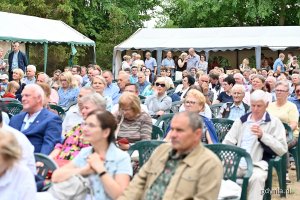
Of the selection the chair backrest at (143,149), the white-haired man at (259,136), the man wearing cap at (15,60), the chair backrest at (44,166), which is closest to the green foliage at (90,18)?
the man wearing cap at (15,60)

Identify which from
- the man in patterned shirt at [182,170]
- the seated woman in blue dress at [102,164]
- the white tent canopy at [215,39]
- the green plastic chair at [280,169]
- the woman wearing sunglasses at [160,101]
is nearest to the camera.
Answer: the man in patterned shirt at [182,170]

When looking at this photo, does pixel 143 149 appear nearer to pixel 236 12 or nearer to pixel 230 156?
pixel 230 156

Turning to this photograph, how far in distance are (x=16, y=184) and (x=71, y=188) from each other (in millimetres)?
555

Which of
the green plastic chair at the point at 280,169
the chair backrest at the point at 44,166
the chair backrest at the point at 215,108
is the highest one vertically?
the chair backrest at the point at 215,108

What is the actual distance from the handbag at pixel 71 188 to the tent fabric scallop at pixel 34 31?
592 inches

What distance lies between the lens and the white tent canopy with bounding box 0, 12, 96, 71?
19422 mm

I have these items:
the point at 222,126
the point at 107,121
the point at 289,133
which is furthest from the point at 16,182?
the point at 289,133

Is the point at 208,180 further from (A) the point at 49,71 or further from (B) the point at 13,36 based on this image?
(A) the point at 49,71

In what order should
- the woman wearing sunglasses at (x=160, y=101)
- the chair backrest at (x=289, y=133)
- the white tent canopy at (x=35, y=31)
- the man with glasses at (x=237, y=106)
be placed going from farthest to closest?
1. the white tent canopy at (x=35, y=31)
2. the woman wearing sunglasses at (x=160, y=101)
3. the man with glasses at (x=237, y=106)
4. the chair backrest at (x=289, y=133)

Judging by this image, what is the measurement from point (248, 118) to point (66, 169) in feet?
8.68

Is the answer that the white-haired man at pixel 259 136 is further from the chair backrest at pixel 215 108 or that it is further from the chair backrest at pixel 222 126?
the chair backrest at pixel 215 108

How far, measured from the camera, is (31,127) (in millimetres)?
5629

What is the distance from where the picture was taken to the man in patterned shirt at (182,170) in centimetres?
361

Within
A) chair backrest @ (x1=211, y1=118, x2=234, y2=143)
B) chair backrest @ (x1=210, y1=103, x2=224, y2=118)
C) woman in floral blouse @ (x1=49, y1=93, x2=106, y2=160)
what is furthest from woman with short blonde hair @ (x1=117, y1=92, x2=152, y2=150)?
chair backrest @ (x1=210, y1=103, x2=224, y2=118)
